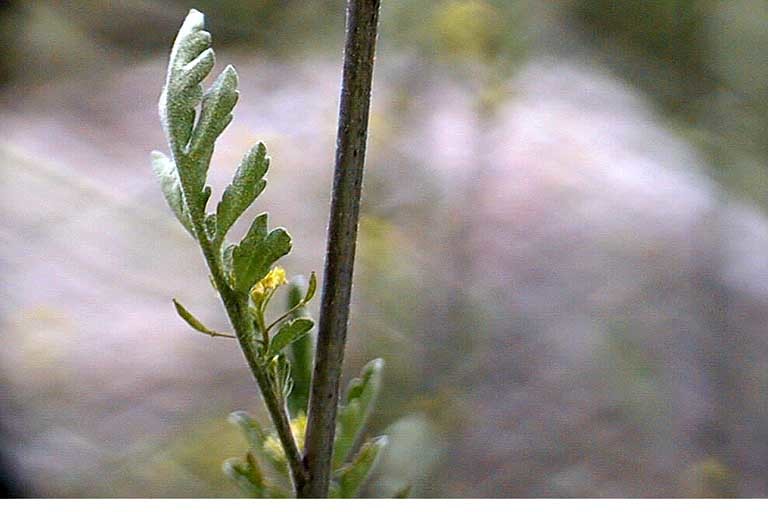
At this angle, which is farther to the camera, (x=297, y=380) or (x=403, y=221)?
(x=403, y=221)

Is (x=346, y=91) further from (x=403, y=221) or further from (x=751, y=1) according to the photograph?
(x=751, y=1)

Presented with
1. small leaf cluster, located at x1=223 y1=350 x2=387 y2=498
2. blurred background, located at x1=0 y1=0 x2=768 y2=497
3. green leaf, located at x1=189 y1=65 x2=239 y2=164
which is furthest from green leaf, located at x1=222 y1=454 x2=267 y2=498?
blurred background, located at x1=0 y1=0 x2=768 y2=497

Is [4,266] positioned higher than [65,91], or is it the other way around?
[65,91]

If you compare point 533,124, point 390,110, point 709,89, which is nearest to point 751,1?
point 709,89

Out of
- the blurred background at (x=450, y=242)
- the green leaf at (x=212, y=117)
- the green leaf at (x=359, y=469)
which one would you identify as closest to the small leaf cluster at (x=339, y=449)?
the green leaf at (x=359, y=469)

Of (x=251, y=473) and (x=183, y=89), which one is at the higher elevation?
(x=183, y=89)

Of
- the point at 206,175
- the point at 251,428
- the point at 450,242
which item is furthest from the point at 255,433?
the point at 450,242

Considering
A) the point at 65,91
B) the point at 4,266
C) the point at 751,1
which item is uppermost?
the point at 751,1

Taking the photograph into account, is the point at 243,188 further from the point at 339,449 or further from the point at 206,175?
the point at 339,449
